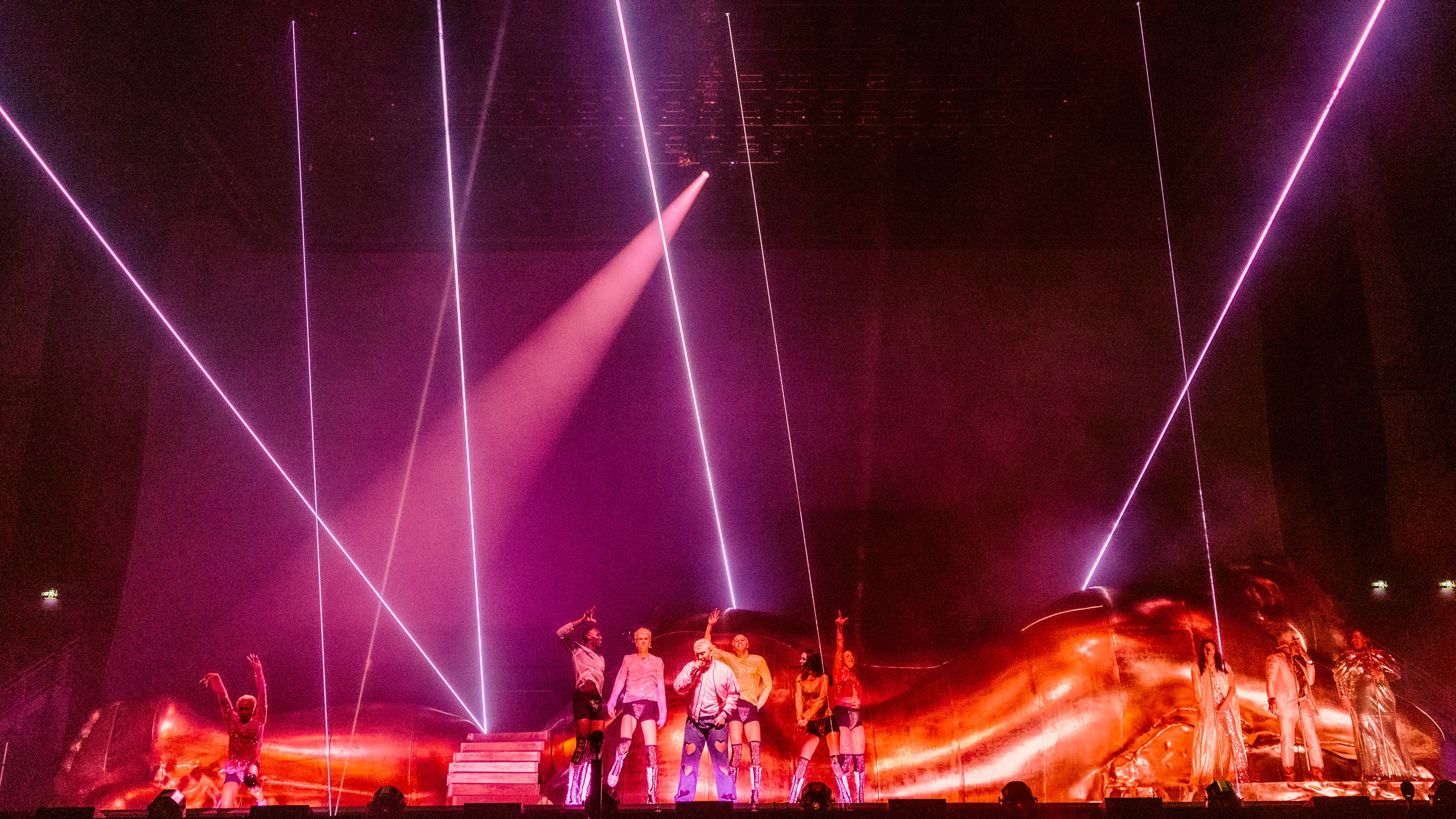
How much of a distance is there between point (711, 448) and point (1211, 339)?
23.7 ft

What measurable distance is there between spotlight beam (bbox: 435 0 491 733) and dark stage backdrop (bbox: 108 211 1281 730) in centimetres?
11

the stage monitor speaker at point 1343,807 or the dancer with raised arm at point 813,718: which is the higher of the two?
the dancer with raised arm at point 813,718

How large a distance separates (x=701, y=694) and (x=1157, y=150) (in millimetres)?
10141

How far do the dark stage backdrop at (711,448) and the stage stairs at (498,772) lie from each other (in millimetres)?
2710

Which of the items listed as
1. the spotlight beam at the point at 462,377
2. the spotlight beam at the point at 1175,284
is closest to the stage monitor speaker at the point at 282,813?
the spotlight beam at the point at 462,377

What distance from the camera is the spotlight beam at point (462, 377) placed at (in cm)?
1234

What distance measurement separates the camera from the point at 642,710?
9.09 m

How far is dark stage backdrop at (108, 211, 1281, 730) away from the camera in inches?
496

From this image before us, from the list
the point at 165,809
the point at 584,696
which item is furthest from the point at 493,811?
the point at 584,696

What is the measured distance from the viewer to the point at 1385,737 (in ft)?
26.7

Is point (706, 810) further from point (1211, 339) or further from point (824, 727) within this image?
point (1211, 339)

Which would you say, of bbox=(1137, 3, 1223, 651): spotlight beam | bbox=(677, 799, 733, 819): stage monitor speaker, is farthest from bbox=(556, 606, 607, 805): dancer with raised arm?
bbox=(1137, 3, 1223, 651): spotlight beam

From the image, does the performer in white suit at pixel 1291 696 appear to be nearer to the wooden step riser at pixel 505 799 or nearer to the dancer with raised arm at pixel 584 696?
the dancer with raised arm at pixel 584 696

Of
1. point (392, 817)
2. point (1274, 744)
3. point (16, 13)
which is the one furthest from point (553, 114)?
point (1274, 744)
